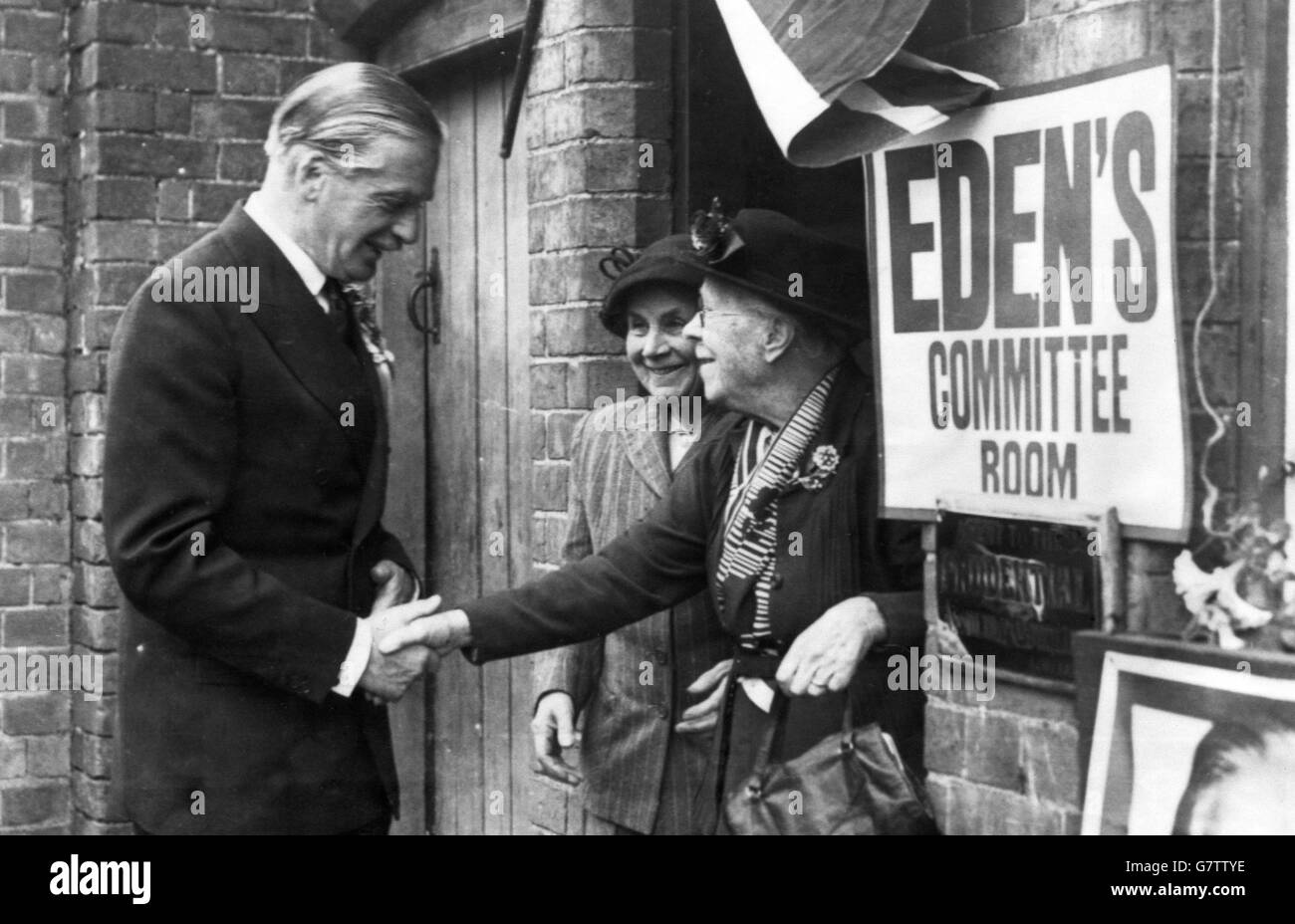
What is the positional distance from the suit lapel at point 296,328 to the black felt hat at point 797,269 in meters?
0.80

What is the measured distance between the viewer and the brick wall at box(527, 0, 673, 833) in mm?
3693

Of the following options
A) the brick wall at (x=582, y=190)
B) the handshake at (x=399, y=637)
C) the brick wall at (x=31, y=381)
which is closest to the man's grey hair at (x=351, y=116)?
the brick wall at (x=582, y=190)

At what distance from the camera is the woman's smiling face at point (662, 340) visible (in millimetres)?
3564

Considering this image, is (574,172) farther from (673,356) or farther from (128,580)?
(128,580)

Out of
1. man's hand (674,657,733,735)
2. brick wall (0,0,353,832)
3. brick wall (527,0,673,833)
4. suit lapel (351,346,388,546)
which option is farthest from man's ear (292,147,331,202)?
man's hand (674,657,733,735)

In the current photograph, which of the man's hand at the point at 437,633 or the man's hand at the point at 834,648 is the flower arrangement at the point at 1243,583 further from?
the man's hand at the point at 437,633

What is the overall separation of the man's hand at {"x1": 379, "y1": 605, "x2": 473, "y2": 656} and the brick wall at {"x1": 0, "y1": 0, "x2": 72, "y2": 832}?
5.32ft

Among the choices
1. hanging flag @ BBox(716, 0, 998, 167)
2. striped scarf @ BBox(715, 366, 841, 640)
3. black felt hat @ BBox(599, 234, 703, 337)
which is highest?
hanging flag @ BBox(716, 0, 998, 167)

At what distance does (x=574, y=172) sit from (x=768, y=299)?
656 mm

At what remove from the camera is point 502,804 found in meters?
4.24

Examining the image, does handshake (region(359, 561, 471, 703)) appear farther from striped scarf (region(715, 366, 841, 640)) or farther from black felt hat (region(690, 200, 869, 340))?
black felt hat (region(690, 200, 869, 340))

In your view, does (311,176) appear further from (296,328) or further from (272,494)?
(272,494)

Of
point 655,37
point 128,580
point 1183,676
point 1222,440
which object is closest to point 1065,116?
point 1222,440

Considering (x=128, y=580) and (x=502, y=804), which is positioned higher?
(x=128, y=580)
